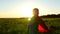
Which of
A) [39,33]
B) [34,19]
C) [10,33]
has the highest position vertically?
[34,19]

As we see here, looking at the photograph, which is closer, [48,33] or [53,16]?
[48,33]

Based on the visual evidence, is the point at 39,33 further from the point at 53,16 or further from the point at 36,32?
the point at 53,16

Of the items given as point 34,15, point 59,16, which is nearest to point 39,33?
point 34,15

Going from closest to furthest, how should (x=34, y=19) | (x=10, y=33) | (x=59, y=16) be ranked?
(x=34, y=19) → (x=59, y=16) → (x=10, y=33)

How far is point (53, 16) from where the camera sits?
778 centimetres

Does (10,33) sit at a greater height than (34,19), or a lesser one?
lesser

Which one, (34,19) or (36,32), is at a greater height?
(34,19)

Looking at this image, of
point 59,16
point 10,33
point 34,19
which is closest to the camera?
point 34,19

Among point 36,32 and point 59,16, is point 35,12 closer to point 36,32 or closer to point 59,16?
point 36,32

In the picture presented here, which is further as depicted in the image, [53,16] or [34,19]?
[53,16]

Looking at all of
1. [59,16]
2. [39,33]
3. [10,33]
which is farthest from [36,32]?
[10,33]

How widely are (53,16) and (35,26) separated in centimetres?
262

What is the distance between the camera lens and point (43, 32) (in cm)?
528

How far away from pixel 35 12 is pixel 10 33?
235 inches
